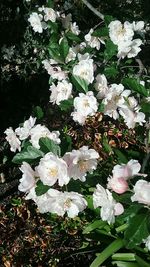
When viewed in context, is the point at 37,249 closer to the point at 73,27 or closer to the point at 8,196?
the point at 8,196

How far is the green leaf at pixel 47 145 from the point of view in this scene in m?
1.76

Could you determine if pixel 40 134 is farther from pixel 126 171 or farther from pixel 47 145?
pixel 126 171

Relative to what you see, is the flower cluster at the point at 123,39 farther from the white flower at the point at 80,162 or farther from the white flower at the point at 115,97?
the white flower at the point at 80,162

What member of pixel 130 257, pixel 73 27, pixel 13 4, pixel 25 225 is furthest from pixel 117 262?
pixel 13 4

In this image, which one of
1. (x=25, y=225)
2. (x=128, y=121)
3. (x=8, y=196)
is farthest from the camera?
(x=8, y=196)

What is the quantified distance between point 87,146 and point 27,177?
39 cm

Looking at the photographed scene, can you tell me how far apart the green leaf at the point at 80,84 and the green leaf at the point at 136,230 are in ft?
2.15

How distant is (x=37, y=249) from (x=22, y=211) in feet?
1.07

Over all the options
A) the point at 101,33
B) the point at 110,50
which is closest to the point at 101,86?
the point at 110,50

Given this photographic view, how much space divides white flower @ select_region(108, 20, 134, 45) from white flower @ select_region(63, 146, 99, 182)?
2.28 feet

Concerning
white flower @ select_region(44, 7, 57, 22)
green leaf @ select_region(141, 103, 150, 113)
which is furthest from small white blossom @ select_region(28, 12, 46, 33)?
green leaf @ select_region(141, 103, 150, 113)

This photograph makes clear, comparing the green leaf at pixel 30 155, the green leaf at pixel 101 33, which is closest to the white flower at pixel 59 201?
the green leaf at pixel 30 155

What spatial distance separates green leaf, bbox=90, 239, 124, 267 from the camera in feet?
7.26

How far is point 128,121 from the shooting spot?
2.04 meters
